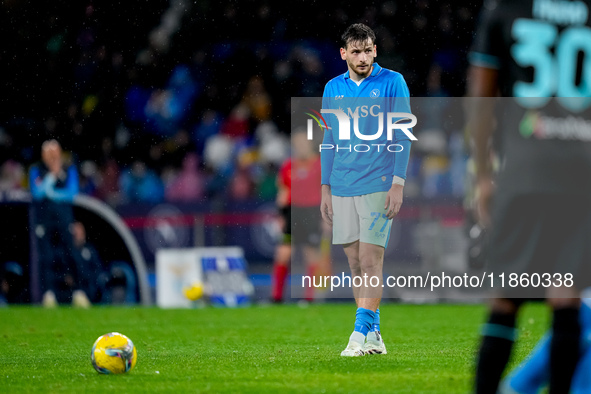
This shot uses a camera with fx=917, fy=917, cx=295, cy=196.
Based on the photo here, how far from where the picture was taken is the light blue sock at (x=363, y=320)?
5.88 metres

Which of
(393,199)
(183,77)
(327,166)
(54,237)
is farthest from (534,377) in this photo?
(183,77)

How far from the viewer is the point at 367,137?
20.1ft

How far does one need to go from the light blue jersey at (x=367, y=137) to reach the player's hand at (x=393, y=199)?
0.27ft

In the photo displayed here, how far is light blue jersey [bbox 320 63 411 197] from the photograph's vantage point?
6062 mm

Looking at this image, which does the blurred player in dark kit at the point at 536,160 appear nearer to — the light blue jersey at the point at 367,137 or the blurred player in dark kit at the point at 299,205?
the light blue jersey at the point at 367,137

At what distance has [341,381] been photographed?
4.76m

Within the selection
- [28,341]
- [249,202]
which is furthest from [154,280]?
[28,341]

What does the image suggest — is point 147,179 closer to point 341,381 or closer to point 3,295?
point 3,295

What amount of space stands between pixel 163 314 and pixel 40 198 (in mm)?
3219

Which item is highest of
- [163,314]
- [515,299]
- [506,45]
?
[506,45]

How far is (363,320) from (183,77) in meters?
12.3

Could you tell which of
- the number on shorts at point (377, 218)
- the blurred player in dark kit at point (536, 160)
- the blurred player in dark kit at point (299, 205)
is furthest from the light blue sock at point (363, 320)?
the blurred player in dark kit at point (299, 205)

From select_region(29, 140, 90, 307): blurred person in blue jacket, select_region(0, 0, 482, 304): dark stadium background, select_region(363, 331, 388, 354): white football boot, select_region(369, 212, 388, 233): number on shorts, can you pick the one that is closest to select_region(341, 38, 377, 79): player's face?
select_region(369, 212, 388, 233): number on shorts

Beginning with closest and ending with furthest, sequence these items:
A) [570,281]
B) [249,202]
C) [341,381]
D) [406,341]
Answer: [570,281] < [341,381] < [406,341] < [249,202]
